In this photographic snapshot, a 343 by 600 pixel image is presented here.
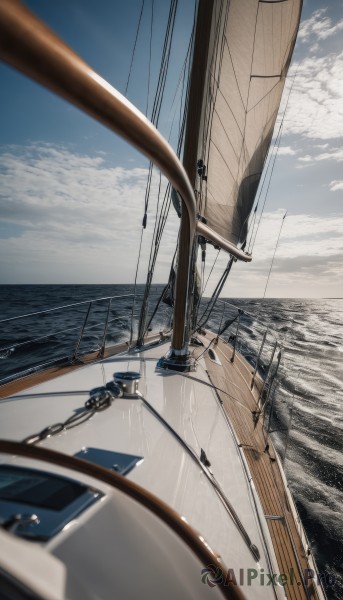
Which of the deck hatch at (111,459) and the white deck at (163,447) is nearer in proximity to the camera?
the white deck at (163,447)

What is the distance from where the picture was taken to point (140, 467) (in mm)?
1209

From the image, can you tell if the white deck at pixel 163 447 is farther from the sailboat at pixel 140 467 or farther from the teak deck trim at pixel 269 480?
the teak deck trim at pixel 269 480

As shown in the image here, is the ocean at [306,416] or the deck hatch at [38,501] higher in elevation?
the deck hatch at [38,501]

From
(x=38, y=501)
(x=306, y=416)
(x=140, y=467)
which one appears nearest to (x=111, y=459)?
(x=140, y=467)

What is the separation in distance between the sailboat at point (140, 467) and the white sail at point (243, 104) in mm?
820

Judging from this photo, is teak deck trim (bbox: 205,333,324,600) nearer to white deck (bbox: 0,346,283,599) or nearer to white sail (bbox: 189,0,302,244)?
white deck (bbox: 0,346,283,599)

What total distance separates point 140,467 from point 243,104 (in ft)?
15.4

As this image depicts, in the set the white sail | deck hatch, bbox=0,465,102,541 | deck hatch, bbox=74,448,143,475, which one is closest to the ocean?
deck hatch, bbox=74,448,143,475

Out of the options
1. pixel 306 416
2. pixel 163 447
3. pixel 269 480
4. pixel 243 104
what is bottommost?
pixel 306 416

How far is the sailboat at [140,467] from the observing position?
54 centimetres

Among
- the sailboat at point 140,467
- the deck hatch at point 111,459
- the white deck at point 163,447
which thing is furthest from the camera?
the deck hatch at point 111,459

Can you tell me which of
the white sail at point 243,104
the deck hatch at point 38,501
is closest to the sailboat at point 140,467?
the deck hatch at point 38,501

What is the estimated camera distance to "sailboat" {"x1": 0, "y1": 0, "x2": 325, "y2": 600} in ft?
1.78

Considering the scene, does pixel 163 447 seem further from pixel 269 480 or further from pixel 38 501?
pixel 269 480
